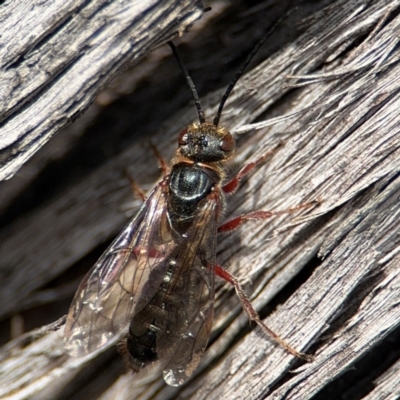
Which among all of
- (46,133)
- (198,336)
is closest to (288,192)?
(198,336)

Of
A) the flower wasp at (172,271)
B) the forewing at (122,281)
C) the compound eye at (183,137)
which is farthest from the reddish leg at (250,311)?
the compound eye at (183,137)

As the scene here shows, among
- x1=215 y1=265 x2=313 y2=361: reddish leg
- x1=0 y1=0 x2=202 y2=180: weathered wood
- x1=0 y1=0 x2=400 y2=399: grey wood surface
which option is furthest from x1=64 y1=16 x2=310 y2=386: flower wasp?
x1=0 y1=0 x2=202 y2=180: weathered wood

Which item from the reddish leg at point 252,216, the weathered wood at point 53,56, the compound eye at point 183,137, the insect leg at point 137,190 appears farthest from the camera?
the compound eye at point 183,137

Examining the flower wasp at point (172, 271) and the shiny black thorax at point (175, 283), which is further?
the shiny black thorax at point (175, 283)

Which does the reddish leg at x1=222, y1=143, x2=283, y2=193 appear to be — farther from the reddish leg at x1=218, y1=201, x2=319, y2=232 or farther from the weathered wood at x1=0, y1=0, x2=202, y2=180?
the weathered wood at x1=0, y1=0, x2=202, y2=180

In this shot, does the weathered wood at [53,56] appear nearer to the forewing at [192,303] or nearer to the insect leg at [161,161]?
the insect leg at [161,161]

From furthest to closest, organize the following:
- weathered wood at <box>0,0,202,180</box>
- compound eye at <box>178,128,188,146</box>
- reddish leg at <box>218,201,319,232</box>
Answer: compound eye at <box>178,128,188,146</box> < reddish leg at <box>218,201,319,232</box> < weathered wood at <box>0,0,202,180</box>

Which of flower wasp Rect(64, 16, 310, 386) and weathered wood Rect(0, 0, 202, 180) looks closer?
weathered wood Rect(0, 0, 202, 180)

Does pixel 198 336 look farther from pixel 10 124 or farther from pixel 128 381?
pixel 10 124
